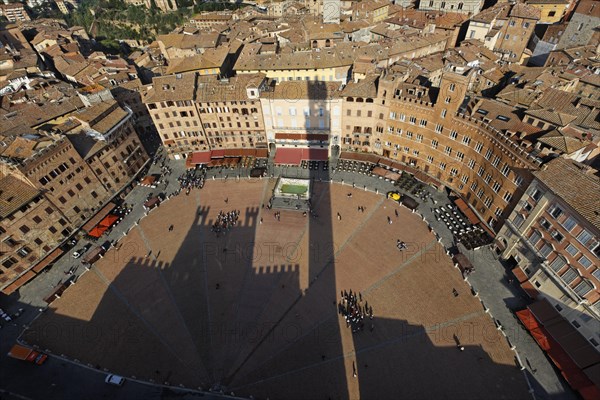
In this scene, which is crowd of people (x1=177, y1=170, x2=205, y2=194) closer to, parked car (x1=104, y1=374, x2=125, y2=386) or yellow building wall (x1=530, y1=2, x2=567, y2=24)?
parked car (x1=104, y1=374, x2=125, y2=386)

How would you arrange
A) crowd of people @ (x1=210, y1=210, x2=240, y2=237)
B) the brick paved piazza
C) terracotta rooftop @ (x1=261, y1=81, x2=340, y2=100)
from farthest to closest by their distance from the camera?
terracotta rooftop @ (x1=261, y1=81, x2=340, y2=100)
crowd of people @ (x1=210, y1=210, x2=240, y2=237)
the brick paved piazza

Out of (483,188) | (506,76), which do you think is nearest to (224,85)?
(483,188)

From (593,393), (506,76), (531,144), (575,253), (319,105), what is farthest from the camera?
(506,76)

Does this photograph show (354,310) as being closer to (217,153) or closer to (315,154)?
(315,154)

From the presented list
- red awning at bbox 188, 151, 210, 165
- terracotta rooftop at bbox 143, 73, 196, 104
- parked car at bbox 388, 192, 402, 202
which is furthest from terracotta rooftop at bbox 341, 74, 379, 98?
red awning at bbox 188, 151, 210, 165

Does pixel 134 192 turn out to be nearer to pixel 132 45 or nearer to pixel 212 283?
pixel 212 283

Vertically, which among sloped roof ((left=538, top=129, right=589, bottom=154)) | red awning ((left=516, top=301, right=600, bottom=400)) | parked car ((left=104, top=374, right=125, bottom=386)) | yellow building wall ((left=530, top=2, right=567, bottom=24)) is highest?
yellow building wall ((left=530, top=2, right=567, bottom=24))
